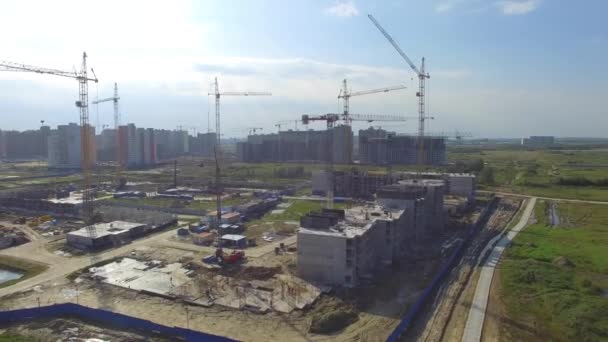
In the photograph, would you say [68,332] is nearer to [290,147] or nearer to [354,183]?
[354,183]

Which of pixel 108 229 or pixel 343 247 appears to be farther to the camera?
pixel 108 229

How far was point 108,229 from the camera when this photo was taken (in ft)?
116

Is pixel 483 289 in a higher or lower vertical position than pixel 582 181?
lower

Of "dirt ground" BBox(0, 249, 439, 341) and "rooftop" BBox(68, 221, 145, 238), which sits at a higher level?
"rooftop" BBox(68, 221, 145, 238)

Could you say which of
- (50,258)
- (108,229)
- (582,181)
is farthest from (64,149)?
(582,181)

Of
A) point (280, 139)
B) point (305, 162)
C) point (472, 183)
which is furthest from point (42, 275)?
point (280, 139)

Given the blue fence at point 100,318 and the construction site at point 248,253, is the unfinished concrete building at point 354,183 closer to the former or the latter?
the construction site at point 248,253

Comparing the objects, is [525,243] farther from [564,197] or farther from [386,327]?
[564,197]

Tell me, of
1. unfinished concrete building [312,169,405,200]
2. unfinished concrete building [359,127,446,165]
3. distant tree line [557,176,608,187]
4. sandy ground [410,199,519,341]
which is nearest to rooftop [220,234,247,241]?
sandy ground [410,199,519,341]

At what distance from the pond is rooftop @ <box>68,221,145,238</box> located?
542cm

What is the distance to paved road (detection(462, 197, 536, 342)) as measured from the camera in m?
19.0

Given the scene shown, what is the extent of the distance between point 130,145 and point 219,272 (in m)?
88.7

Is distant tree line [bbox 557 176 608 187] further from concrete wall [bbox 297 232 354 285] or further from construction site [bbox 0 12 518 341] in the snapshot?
concrete wall [bbox 297 232 354 285]

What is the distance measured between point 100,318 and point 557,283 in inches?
967
